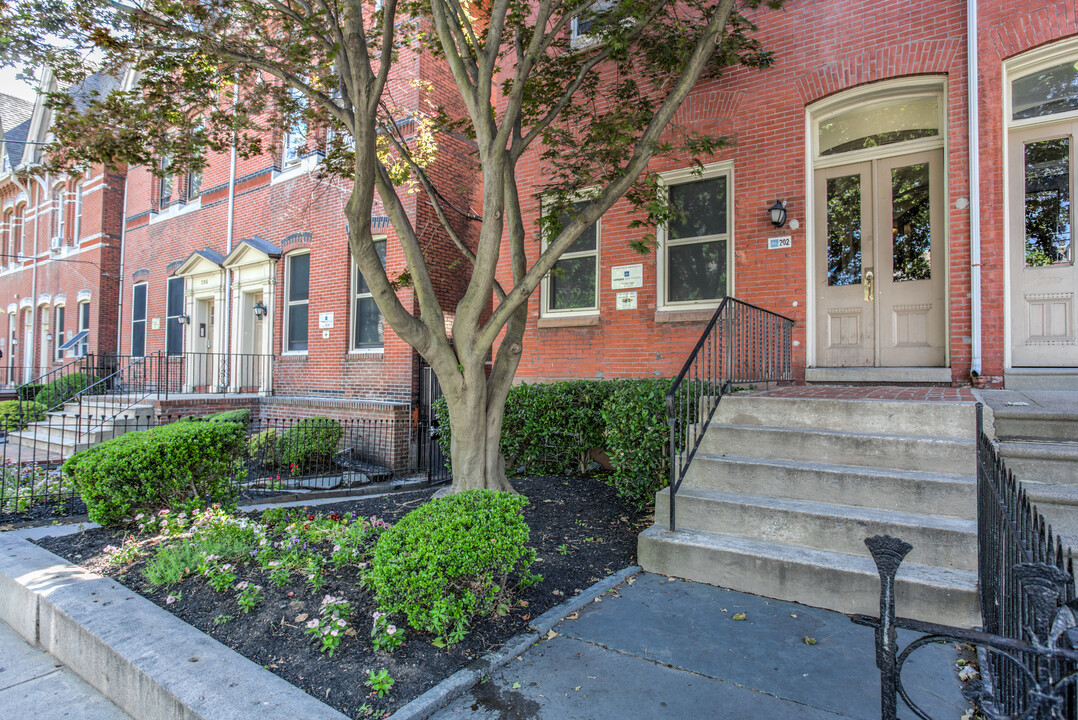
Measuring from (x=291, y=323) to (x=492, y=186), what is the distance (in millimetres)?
9690

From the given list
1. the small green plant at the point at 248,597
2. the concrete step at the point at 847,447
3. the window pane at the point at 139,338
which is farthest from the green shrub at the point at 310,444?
the window pane at the point at 139,338

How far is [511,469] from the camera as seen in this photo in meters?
7.90

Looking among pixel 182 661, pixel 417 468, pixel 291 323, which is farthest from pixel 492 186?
pixel 291 323

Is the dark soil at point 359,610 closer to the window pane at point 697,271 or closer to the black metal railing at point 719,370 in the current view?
the black metal railing at point 719,370

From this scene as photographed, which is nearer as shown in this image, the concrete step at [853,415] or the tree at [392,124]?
the concrete step at [853,415]

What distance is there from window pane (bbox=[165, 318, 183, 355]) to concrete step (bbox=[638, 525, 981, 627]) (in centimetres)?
1591

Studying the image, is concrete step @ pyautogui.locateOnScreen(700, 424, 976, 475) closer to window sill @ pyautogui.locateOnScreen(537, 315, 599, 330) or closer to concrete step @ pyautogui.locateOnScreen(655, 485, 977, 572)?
concrete step @ pyautogui.locateOnScreen(655, 485, 977, 572)

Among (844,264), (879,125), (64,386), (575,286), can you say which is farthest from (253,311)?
(879,125)

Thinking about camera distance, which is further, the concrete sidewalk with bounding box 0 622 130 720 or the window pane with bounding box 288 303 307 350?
the window pane with bounding box 288 303 307 350

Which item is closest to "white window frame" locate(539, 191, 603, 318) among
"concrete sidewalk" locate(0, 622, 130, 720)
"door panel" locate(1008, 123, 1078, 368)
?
"door panel" locate(1008, 123, 1078, 368)

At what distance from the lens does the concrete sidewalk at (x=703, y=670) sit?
260 centimetres

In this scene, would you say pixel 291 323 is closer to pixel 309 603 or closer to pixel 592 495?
pixel 592 495

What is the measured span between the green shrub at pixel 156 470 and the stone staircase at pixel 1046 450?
6362 millimetres

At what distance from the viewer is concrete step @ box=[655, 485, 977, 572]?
3.54m
